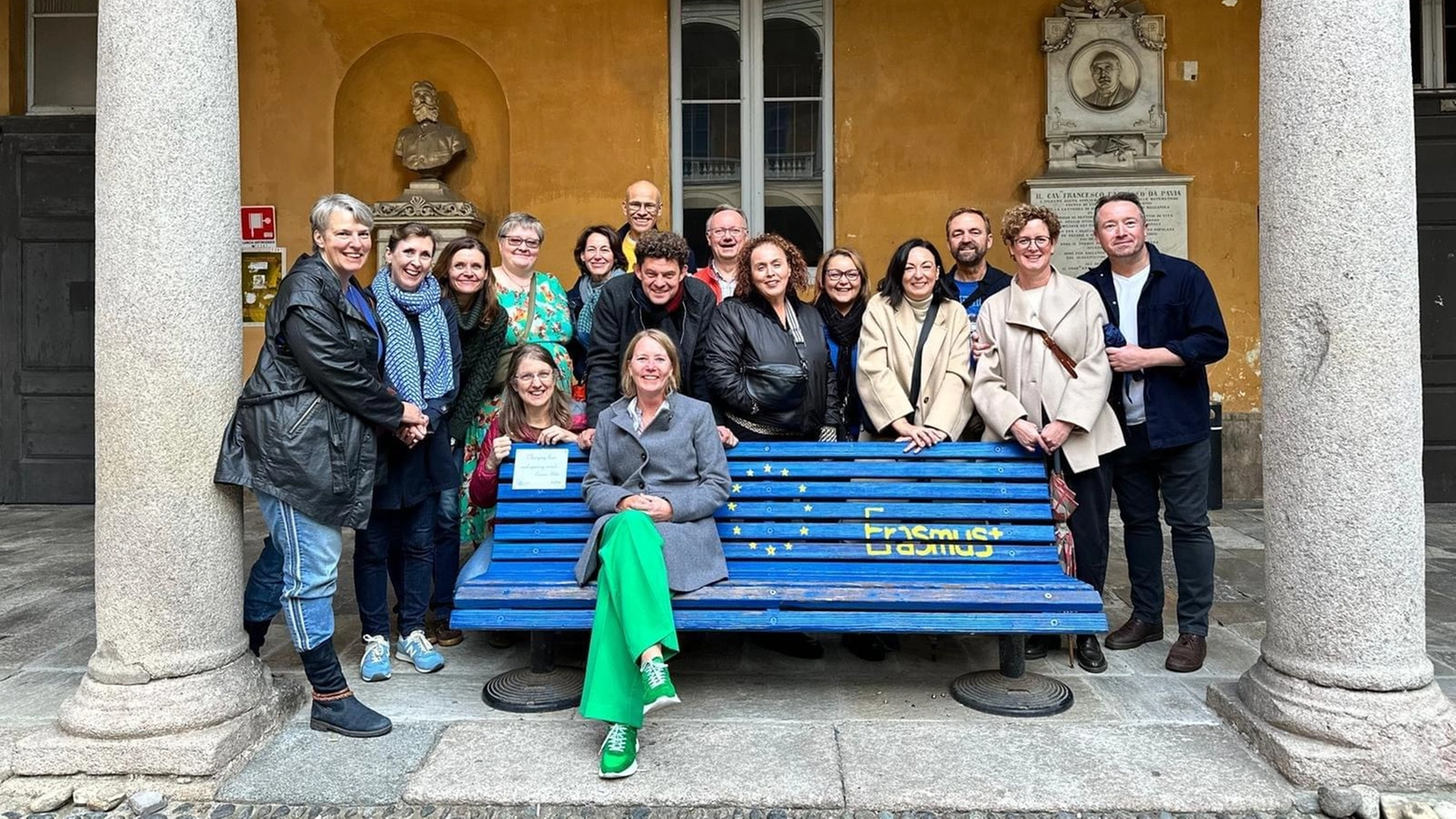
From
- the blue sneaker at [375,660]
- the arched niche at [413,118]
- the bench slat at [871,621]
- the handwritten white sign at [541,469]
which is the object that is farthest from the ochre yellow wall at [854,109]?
the bench slat at [871,621]

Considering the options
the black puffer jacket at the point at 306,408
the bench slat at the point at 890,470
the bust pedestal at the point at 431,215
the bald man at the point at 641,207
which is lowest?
the bench slat at the point at 890,470

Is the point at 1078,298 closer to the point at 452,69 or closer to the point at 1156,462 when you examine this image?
the point at 1156,462

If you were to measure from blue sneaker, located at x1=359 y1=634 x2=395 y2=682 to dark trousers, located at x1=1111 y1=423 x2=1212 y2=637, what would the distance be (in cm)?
303

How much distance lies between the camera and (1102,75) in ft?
24.5

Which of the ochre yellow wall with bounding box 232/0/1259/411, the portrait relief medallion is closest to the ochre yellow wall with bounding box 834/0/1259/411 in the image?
the ochre yellow wall with bounding box 232/0/1259/411

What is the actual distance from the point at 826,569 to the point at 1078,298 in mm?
1492

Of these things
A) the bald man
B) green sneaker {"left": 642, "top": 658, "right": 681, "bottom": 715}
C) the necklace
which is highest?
the bald man

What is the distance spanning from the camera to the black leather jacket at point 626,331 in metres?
4.17

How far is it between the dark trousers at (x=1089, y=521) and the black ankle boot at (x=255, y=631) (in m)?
3.13

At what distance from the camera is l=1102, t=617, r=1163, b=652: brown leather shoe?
421 centimetres

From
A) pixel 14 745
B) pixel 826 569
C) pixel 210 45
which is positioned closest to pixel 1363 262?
pixel 826 569

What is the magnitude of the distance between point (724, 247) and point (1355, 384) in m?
2.59

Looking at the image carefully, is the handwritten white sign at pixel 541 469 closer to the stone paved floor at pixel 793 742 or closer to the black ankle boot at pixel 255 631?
the stone paved floor at pixel 793 742

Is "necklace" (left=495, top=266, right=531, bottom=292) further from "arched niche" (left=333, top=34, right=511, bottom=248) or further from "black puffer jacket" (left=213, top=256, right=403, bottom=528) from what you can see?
"arched niche" (left=333, top=34, right=511, bottom=248)
